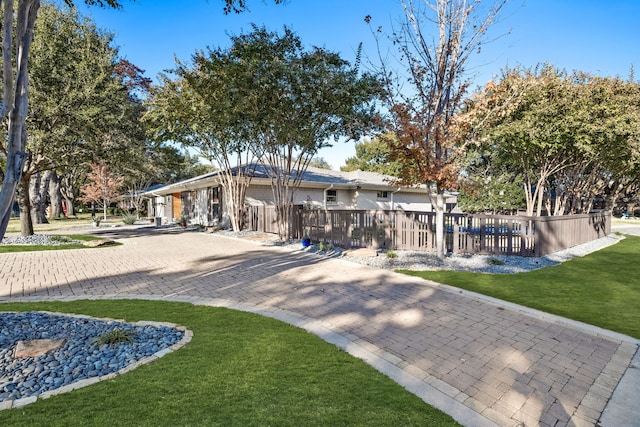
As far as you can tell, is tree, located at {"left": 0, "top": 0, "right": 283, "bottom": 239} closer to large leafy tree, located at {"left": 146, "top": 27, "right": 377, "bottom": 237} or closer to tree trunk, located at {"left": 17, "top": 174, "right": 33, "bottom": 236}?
large leafy tree, located at {"left": 146, "top": 27, "right": 377, "bottom": 237}

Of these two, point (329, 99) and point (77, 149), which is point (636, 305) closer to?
point (329, 99)

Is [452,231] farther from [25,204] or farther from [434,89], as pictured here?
[25,204]

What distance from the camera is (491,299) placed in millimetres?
5629

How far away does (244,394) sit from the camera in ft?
8.75

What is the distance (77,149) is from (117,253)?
522 centimetres

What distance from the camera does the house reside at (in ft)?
61.0

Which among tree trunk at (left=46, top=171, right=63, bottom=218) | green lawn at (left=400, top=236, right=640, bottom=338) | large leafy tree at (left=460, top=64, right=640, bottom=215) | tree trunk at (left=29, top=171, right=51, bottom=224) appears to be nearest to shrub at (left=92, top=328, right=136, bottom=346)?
green lawn at (left=400, top=236, right=640, bottom=338)

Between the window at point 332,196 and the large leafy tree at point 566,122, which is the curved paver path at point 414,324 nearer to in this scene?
the large leafy tree at point 566,122

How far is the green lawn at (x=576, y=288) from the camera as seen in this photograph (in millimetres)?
4992

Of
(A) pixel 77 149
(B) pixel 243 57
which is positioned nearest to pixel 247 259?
(B) pixel 243 57

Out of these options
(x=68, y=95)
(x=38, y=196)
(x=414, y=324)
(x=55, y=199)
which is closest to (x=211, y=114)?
(x=68, y=95)

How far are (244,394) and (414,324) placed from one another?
2.71m

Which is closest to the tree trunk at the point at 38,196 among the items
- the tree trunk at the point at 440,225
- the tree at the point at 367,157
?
the tree trunk at the point at 440,225

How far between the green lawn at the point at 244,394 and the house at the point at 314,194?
13.4 m
